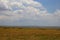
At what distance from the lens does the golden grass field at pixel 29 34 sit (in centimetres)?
123

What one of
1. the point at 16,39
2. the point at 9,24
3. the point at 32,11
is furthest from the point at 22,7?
the point at 16,39

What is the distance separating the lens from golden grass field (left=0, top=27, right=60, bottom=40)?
4.02 ft

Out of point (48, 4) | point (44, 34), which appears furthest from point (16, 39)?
point (48, 4)

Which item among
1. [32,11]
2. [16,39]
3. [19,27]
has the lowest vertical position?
[16,39]

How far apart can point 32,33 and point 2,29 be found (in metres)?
0.28

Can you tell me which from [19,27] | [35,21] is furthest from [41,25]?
[19,27]

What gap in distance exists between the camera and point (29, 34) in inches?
48.7

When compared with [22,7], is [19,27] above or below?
below

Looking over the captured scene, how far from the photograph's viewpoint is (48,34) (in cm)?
123

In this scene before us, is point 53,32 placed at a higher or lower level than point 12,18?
lower

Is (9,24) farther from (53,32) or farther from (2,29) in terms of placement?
(53,32)

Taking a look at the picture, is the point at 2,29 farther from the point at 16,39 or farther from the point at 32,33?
the point at 32,33

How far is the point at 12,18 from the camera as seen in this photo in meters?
1.28

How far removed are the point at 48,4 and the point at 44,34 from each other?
0.95 ft
